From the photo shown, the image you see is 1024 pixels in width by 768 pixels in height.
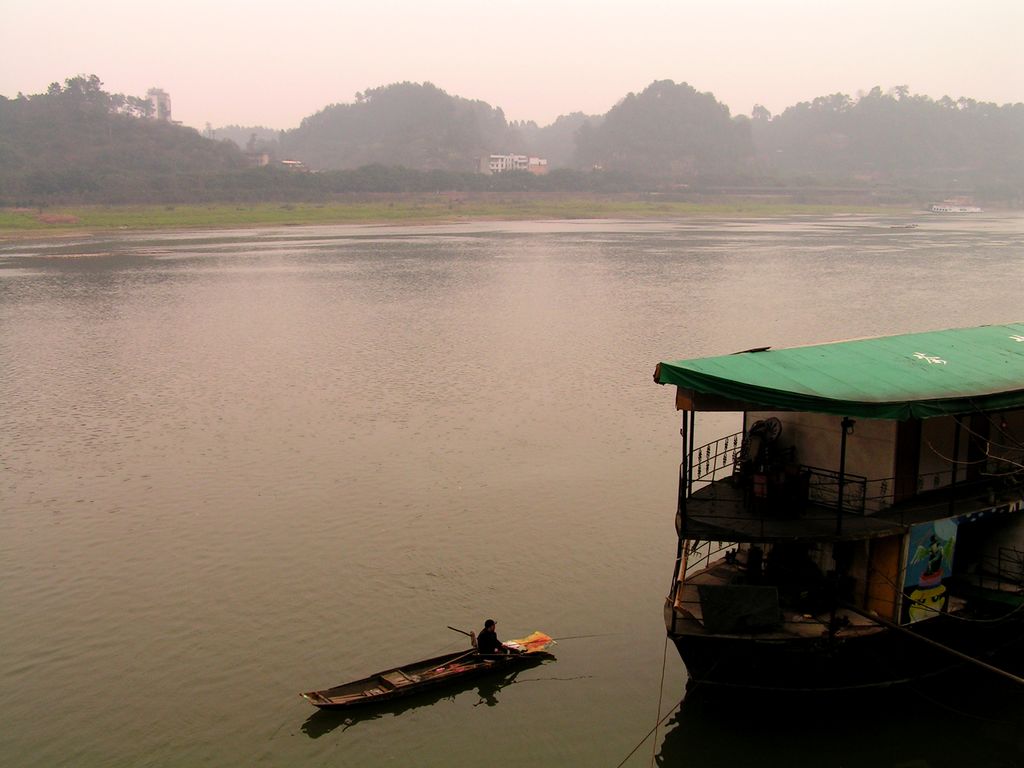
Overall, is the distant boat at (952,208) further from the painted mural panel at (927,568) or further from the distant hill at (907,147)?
the painted mural panel at (927,568)

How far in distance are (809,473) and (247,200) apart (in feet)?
321

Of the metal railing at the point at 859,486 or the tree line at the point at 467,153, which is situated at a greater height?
the tree line at the point at 467,153

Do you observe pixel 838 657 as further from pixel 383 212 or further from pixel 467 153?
pixel 467 153

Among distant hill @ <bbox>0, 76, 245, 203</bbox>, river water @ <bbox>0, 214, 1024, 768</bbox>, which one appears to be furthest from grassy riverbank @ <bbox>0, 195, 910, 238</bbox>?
river water @ <bbox>0, 214, 1024, 768</bbox>

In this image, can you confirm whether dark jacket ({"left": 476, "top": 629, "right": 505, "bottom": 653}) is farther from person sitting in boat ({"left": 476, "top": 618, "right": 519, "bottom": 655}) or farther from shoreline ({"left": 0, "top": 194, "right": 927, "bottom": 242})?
shoreline ({"left": 0, "top": 194, "right": 927, "bottom": 242})

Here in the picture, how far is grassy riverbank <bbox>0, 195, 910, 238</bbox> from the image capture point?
82.3m

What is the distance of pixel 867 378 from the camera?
34.8 ft

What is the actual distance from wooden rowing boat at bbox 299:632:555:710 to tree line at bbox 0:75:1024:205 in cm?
8594

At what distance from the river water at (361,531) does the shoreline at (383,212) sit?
4588 centimetres

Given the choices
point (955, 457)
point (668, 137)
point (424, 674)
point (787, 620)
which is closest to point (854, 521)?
point (787, 620)

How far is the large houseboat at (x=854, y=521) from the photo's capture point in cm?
1005

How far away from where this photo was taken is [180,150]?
122 metres

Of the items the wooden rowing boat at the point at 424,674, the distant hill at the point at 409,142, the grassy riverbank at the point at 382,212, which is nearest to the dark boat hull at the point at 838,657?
the wooden rowing boat at the point at 424,674

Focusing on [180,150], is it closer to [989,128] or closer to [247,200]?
[247,200]
